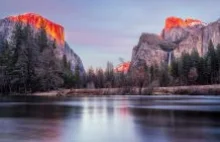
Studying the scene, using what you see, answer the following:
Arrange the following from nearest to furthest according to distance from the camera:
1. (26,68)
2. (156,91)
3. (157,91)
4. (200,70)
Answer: (157,91) → (156,91) → (26,68) → (200,70)

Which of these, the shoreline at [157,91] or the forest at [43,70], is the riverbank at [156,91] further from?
the forest at [43,70]

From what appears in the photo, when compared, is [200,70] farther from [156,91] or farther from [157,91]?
[157,91]

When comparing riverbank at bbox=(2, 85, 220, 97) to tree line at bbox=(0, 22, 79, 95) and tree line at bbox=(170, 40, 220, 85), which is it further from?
tree line at bbox=(170, 40, 220, 85)

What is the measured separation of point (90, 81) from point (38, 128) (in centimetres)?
16513

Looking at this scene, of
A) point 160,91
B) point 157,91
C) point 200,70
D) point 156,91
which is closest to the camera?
point 160,91

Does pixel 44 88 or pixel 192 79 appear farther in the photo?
pixel 192 79

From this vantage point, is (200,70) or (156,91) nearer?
(156,91)

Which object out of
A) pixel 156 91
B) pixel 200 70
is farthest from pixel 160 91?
pixel 200 70

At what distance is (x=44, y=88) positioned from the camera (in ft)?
440

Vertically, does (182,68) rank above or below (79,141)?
above

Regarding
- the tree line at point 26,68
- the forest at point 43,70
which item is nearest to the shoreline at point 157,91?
the tree line at point 26,68

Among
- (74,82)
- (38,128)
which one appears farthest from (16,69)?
(38,128)

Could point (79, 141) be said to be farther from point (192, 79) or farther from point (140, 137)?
point (192, 79)

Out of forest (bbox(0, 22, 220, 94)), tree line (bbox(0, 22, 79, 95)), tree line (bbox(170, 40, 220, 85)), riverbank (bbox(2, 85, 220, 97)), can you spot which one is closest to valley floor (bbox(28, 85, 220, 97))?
riverbank (bbox(2, 85, 220, 97))
